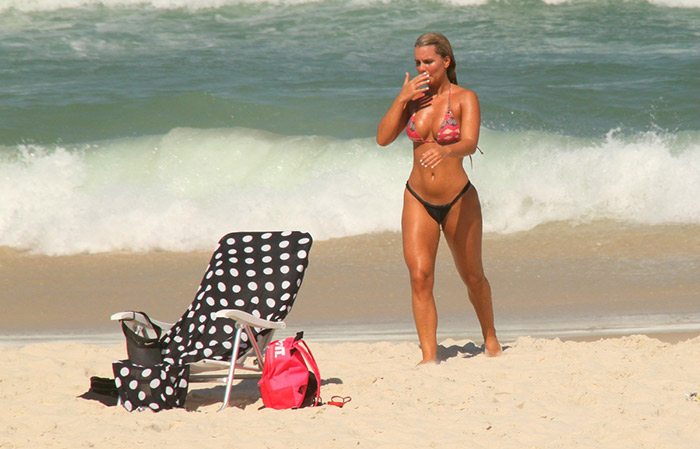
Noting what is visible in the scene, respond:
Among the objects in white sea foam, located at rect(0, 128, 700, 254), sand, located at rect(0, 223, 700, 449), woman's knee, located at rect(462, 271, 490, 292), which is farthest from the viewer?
white sea foam, located at rect(0, 128, 700, 254)

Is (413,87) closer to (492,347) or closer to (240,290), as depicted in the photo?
(240,290)

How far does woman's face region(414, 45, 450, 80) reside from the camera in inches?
194

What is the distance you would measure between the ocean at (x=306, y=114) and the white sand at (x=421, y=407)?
4402 mm

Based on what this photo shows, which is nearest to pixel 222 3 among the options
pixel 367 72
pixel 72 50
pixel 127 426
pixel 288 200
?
pixel 72 50

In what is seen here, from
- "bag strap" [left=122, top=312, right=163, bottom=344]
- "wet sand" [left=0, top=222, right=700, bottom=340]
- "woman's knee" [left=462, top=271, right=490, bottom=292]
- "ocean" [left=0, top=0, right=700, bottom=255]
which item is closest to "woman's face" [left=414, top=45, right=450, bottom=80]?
"woman's knee" [left=462, top=271, right=490, bottom=292]

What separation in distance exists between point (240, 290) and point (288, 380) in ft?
2.61

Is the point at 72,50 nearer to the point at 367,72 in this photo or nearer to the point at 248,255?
the point at 367,72

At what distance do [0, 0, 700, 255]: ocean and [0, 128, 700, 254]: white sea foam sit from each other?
0.08 ft

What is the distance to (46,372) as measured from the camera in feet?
17.8

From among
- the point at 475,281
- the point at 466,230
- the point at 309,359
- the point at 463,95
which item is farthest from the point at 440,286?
the point at 309,359

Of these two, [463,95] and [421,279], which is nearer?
[463,95]

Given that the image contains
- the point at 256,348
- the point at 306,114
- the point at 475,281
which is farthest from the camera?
the point at 306,114

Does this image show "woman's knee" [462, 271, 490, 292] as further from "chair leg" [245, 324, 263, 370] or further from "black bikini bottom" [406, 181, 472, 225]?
"chair leg" [245, 324, 263, 370]

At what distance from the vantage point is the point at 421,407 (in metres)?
4.55
